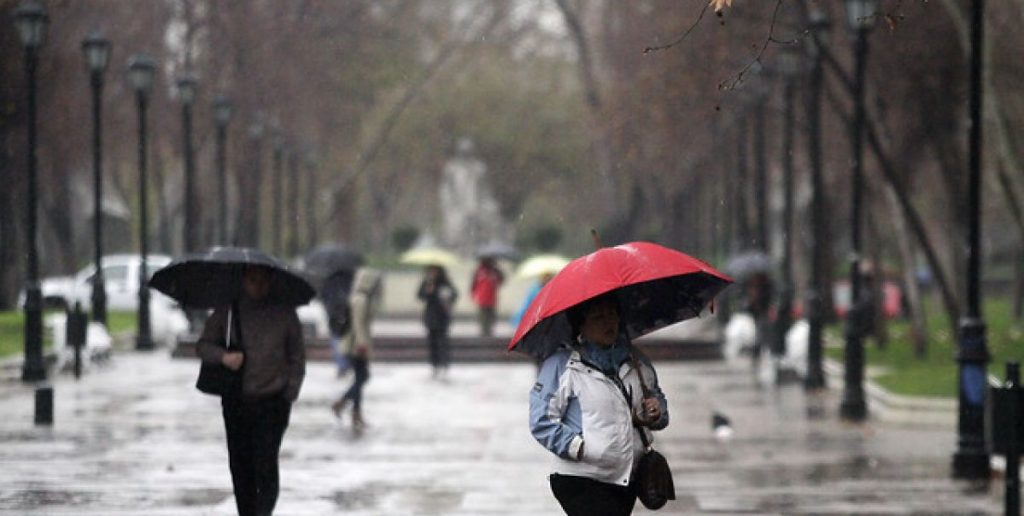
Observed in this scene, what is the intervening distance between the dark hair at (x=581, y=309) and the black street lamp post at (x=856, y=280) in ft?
46.6

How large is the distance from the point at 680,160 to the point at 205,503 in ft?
167

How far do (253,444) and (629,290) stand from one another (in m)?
3.80

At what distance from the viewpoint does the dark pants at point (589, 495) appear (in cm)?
901

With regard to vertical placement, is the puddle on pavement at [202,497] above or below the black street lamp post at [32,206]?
below

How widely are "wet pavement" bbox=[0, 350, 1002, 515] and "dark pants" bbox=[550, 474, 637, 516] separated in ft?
19.5

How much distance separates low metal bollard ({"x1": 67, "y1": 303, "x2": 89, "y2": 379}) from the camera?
2831cm

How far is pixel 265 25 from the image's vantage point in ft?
176

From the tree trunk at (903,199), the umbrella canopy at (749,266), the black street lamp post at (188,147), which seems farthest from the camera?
the black street lamp post at (188,147)

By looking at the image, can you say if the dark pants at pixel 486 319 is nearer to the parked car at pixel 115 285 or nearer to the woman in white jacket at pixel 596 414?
the parked car at pixel 115 285

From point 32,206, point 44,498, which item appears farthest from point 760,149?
point 44,498

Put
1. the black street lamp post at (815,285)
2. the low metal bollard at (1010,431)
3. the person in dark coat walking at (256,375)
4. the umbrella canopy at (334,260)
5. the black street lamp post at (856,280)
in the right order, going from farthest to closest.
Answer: the black street lamp post at (815,285)
the umbrella canopy at (334,260)
the black street lamp post at (856,280)
the low metal bollard at (1010,431)
the person in dark coat walking at (256,375)

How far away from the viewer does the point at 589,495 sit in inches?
355

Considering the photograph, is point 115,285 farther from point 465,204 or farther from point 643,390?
point 643,390

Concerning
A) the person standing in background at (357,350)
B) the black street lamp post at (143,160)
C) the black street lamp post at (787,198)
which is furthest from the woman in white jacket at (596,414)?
the black street lamp post at (143,160)
